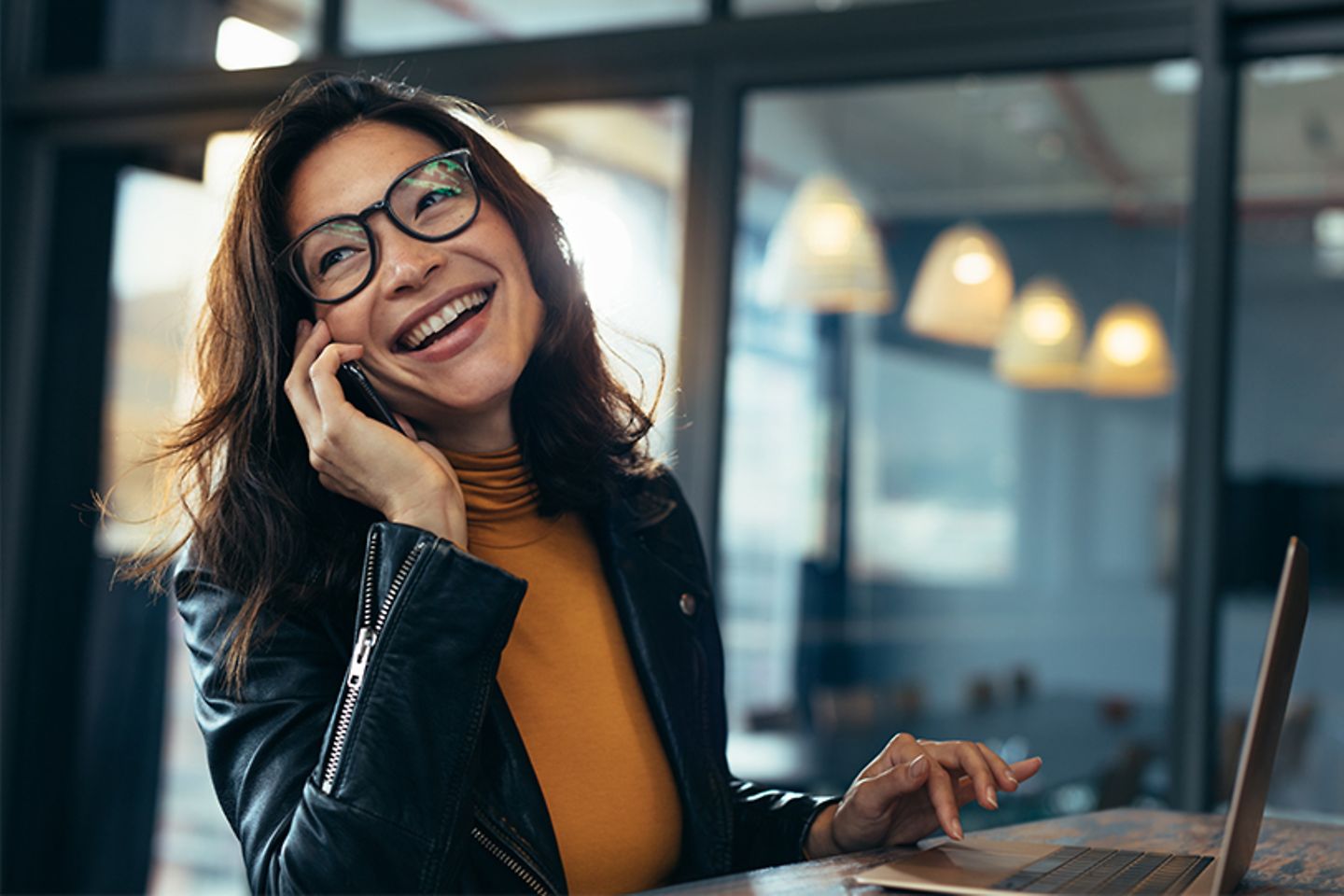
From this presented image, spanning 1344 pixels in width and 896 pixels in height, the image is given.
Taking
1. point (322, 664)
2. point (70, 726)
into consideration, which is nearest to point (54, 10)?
point (70, 726)

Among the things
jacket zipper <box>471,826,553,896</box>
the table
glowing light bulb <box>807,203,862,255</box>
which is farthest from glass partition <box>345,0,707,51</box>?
jacket zipper <box>471,826,553,896</box>

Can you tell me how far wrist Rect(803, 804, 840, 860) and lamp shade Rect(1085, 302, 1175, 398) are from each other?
327 centimetres

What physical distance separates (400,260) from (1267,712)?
0.88m

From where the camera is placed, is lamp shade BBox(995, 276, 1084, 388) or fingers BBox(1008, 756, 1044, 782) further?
lamp shade BBox(995, 276, 1084, 388)

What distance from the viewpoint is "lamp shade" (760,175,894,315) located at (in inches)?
167

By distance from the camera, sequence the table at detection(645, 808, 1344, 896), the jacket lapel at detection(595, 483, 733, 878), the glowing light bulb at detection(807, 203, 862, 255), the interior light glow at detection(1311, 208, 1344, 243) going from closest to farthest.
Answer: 1. the table at detection(645, 808, 1344, 896)
2. the jacket lapel at detection(595, 483, 733, 878)
3. the interior light glow at detection(1311, 208, 1344, 243)
4. the glowing light bulb at detection(807, 203, 862, 255)

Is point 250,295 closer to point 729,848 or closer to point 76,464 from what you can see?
point 729,848

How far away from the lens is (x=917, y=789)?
1.36 meters

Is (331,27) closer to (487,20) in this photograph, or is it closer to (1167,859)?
(487,20)

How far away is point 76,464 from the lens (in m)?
3.55

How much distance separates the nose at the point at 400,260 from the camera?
4.62 ft

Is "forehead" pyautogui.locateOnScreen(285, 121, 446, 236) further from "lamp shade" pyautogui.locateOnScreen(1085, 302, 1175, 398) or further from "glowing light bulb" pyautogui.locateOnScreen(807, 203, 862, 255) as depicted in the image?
"lamp shade" pyautogui.locateOnScreen(1085, 302, 1175, 398)

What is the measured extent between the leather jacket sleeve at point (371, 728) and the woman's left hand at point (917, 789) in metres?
0.40

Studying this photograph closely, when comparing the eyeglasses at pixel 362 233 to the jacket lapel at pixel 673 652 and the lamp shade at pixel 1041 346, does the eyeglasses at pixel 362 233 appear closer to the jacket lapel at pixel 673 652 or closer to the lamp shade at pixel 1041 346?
the jacket lapel at pixel 673 652
